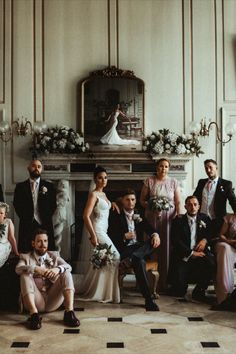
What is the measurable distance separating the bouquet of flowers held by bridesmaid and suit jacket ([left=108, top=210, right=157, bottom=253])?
0.79ft

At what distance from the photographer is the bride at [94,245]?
5.85 m

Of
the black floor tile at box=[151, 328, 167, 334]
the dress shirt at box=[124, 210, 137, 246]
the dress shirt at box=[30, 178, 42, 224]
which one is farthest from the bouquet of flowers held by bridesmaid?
the black floor tile at box=[151, 328, 167, 334]

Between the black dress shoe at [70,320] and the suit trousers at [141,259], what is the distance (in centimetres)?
97

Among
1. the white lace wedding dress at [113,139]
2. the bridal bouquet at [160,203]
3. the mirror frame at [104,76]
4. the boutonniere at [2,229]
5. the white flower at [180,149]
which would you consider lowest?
the boutonniere at [2,229]

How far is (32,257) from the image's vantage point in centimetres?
524

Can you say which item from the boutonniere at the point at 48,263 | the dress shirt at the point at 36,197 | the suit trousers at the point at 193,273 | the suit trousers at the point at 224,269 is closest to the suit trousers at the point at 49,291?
the boutonniere at the point at 48,263

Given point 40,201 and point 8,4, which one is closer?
point 40,201

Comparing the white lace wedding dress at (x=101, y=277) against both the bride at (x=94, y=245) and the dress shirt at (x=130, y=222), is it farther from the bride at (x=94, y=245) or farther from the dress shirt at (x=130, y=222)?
the dress shirt at (x=130, y=222)

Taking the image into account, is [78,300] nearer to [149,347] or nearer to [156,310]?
[156,310]

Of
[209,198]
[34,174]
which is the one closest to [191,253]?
[209,198]

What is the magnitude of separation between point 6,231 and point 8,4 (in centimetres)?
431

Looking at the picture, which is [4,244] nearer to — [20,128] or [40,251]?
[40,251]

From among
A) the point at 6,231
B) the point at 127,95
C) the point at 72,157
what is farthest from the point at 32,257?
the point at 127,95

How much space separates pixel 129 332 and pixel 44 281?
1.08 m
